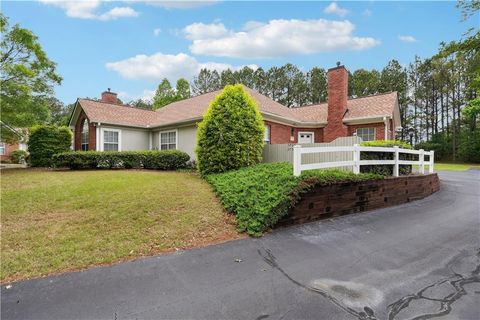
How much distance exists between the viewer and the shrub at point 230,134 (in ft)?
32.3

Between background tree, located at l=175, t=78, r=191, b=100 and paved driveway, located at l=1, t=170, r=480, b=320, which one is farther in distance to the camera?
background tree, located at l=175, t=78, r=191, b=100

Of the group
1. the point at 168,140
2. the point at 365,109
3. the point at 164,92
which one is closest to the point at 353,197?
the point at 365,109

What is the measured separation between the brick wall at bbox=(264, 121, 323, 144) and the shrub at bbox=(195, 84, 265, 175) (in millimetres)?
4651

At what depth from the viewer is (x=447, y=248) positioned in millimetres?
5020

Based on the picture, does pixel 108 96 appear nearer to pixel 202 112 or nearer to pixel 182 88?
pixel 202 112

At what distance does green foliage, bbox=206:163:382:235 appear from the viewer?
573 cm

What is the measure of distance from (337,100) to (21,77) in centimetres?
1748

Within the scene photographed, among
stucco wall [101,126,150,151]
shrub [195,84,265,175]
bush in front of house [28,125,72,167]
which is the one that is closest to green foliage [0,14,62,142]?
bush in front of house [28,125,72,167]

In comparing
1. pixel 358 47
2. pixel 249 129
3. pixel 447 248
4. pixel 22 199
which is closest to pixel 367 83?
pixel 358 47

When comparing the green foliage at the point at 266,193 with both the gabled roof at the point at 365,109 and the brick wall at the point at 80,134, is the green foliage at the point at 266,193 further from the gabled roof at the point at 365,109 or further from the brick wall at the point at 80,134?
the brick wall at the point at 80,134

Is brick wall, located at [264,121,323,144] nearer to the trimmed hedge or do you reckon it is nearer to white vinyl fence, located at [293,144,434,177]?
the trimmed hedge

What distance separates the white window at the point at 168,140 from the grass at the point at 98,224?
8.37 metres

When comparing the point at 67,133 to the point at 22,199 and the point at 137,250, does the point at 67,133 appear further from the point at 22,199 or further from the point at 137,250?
the point at 137,250

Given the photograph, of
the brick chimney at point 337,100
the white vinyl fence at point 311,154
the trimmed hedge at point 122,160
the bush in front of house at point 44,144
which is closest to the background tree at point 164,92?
the bush in front of house at point 44,144
